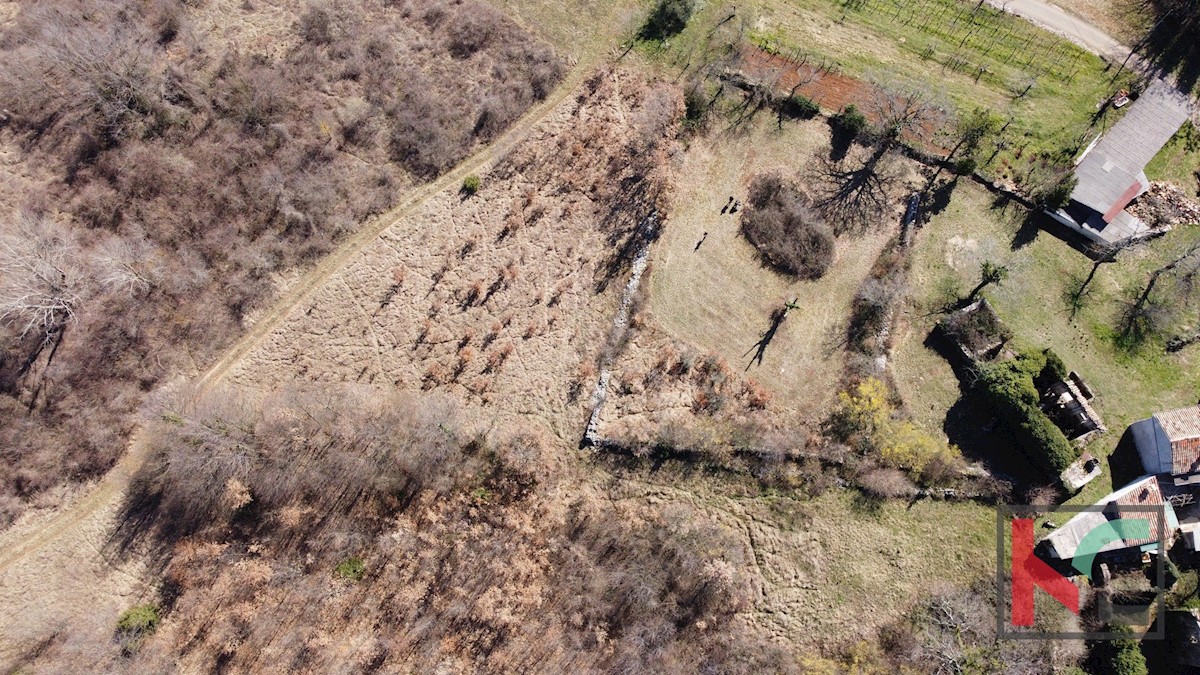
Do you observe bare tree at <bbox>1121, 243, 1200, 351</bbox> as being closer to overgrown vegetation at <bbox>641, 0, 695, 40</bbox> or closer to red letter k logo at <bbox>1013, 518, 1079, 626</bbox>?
red letter k logo at <bbox>1013, 518, 1079, 626</bbox>

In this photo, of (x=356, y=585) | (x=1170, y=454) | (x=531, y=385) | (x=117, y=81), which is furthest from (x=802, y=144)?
(x=117, y=81)

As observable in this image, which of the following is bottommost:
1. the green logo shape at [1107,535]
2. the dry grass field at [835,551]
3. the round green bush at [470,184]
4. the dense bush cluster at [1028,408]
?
the dry grass field at [835,551]

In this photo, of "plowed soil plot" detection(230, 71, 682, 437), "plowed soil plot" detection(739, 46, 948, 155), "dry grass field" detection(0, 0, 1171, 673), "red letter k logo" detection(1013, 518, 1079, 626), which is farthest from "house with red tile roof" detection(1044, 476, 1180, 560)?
"plowed soil plot" detection(230, 71, 682, 437)

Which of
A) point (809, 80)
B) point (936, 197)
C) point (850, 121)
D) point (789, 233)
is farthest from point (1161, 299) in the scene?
point (809, 80)

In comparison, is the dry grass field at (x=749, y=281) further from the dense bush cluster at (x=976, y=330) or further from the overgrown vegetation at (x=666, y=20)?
the overgrown vegetation at (x=666, y=20)

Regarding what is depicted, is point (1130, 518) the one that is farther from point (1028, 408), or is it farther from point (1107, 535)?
point (1028, 408)

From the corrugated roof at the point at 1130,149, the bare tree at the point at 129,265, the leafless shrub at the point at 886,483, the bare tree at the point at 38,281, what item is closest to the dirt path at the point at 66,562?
the bare tree at the point at 129,265
